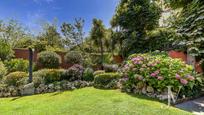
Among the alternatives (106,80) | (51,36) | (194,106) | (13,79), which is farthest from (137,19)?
(51,36)

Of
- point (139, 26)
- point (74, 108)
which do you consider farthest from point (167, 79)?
point (139, 26)

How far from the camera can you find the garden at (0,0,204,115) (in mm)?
5371

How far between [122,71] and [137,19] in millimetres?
6926

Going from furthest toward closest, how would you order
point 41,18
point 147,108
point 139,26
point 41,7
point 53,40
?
point 41,18 → point 53,40 → point 41,7 → point 139,26 → point 147,108

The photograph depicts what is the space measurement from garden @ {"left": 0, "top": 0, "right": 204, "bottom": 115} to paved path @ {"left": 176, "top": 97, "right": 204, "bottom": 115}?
25 centimetres

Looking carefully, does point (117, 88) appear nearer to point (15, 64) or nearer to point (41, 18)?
point (15, 64)

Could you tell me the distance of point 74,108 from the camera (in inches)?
231

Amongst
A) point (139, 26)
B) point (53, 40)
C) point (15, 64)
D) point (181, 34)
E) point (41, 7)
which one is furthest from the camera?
point (53, 40)

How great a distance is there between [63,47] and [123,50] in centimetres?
962

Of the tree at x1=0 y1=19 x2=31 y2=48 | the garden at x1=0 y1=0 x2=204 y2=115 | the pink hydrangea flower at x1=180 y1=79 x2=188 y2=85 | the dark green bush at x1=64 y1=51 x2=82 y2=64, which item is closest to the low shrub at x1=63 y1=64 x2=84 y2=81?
the garden at x1=0 y1=0 x2=204 y2=115

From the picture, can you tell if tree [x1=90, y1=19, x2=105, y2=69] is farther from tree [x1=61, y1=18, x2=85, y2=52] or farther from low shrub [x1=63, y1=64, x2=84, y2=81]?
low shrub [x1=63, y1=64, x2=84, y2=81]

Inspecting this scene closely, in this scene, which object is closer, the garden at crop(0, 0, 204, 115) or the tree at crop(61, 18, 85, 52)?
the garden at crop(0, 0, 204, 115)

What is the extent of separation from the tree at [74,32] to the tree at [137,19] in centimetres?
719

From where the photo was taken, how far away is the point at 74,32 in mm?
21625
